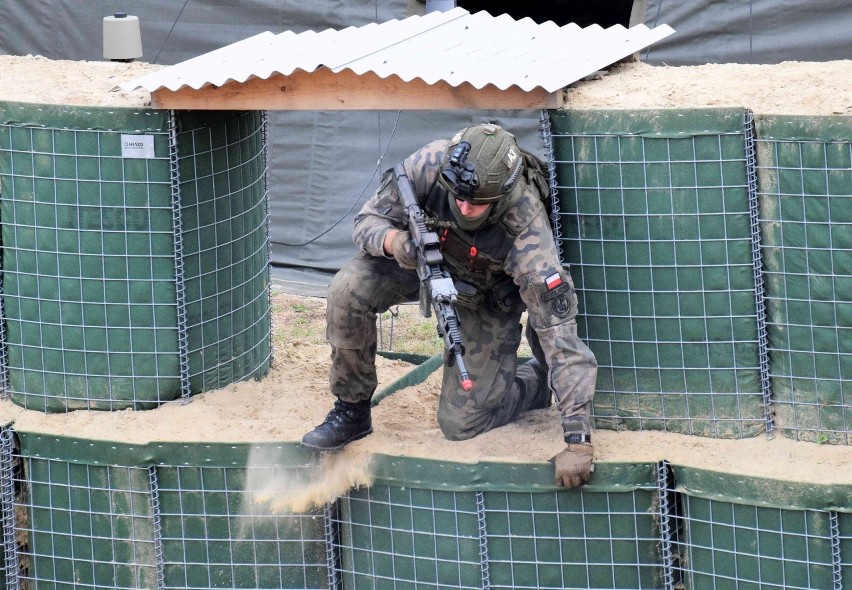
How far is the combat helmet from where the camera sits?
4.75 metres

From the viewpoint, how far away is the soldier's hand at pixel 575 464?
479 cm

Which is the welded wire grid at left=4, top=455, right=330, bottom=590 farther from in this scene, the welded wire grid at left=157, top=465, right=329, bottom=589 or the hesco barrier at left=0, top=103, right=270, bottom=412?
the hesco barrier at left=0, top=103, right=270, bottom=412

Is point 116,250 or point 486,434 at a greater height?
point 116,250

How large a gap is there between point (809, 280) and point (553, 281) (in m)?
0.96

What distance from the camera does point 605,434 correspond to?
16.8ft

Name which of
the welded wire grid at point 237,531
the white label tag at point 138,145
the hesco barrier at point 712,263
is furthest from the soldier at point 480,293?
the white label tag at point 138,145

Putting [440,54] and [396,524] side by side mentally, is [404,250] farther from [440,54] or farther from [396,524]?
[396,524]

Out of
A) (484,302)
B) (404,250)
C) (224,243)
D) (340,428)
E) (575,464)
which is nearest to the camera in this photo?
(575,464)

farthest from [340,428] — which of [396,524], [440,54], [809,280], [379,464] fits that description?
[809,280]

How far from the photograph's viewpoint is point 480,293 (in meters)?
5.34

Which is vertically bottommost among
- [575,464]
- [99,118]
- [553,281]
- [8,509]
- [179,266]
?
[8,509]

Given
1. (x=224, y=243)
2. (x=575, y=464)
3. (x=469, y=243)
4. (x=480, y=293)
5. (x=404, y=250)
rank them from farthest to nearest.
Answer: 1. (x=224, y=243)
2. (x=480, y=293)
3. (x=469, y=243)
4. (x=404, y=250)
5. (x=575, y=464)

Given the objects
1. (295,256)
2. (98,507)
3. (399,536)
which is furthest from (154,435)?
(295,256)

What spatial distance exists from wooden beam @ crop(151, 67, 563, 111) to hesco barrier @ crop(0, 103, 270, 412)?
0.85 feet
